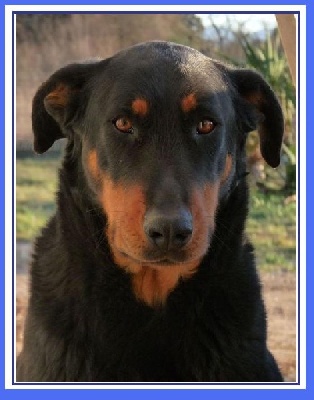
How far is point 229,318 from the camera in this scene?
3768 millimetres

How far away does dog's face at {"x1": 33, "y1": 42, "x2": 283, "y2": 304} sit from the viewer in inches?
127

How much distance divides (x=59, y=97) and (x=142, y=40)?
194 centimetres

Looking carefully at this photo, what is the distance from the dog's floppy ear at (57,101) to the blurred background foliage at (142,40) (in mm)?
385

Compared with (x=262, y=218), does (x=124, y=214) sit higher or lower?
higher

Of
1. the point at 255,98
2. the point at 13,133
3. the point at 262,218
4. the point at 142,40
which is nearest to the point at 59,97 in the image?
the point at 13,133

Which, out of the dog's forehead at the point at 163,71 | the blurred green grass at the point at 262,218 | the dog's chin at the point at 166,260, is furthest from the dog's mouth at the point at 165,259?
the blurred green grass at the point at 262,218

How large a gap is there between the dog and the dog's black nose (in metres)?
0.15

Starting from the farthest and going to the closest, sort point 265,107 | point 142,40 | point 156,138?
point 142,40, point 265,107, point 156,138

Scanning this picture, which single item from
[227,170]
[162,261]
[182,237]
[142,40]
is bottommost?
[162,261]

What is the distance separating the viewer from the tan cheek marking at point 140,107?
133 inches

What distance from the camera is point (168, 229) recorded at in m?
3.14

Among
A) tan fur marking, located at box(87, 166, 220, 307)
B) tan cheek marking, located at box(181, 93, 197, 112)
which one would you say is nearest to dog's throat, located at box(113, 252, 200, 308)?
tan fur marking, located at box(87, 166, 220, 307)

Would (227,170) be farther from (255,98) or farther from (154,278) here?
(154,278)

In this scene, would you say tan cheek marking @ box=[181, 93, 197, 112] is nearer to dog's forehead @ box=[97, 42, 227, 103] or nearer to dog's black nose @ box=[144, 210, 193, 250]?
dog's forehead @ box=[97, 42, 227, 103]
